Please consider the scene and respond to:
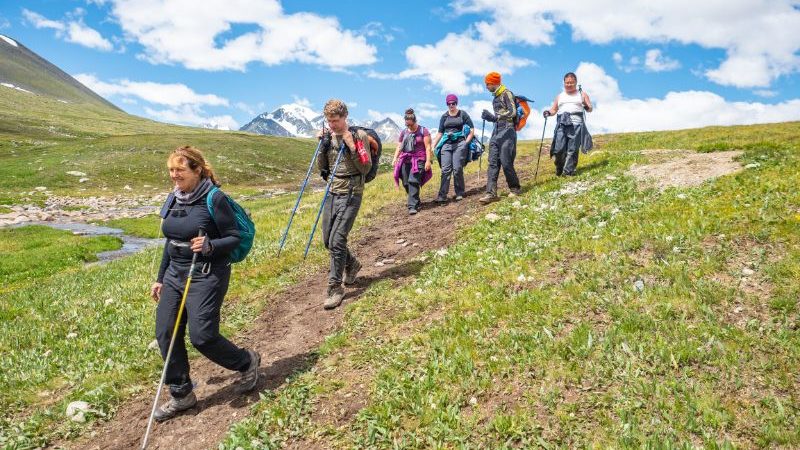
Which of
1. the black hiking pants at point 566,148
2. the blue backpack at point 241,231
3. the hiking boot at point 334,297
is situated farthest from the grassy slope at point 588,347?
the black hiking pants at point 566,148

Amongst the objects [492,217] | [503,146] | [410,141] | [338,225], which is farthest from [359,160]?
[410,141]

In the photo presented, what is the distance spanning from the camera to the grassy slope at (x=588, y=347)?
544cm

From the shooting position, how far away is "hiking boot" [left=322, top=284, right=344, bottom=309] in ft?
34.0

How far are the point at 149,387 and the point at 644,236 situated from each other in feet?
31.1

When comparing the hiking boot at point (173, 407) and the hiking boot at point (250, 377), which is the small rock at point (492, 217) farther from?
the hiking boot at point (173, 407)

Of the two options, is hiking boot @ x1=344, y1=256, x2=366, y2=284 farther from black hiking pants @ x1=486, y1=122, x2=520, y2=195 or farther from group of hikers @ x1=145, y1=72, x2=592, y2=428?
black hiking pants @ x1=486, y1=122, x2=520, y2=195

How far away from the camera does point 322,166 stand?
1062 cm

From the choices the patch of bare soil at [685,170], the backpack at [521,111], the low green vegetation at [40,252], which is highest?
the backpack at [521,111]

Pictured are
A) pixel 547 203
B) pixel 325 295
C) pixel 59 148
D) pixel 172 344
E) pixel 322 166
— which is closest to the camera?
pixel 172 344

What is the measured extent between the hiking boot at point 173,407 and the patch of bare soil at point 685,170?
11662mm

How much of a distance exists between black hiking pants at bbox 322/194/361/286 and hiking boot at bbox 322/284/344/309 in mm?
89

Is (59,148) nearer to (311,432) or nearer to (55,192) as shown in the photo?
(55,192)

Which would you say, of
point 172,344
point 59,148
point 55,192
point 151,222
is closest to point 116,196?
point 55,192

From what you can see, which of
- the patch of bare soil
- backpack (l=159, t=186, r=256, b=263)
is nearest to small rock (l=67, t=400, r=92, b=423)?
backpack (l=159, t=186, r=256, b=263)
